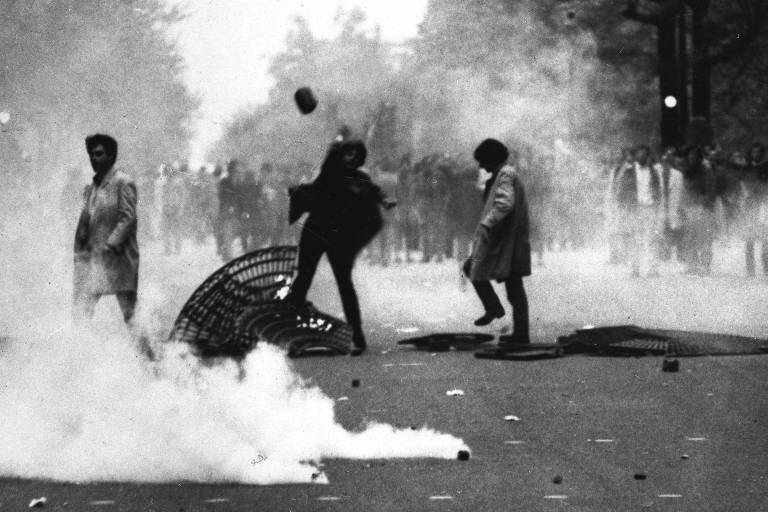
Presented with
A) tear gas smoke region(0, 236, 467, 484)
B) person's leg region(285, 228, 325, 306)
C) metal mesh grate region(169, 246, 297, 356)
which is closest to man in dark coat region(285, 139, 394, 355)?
person's leg region(285, 228, 325, 306)

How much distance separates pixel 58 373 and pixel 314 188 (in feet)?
14.3

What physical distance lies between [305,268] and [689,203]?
1322cm

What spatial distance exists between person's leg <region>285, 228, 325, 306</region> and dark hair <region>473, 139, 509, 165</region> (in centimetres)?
134

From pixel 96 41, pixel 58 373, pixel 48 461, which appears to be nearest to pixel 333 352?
pixel 58 373

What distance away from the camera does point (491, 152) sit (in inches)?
501

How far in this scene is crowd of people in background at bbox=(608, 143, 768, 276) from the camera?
24000 millimetres

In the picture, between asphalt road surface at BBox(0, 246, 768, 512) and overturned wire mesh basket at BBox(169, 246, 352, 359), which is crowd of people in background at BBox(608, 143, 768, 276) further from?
overturned wire mesh basket at BBox(169, 246, 352, 359)

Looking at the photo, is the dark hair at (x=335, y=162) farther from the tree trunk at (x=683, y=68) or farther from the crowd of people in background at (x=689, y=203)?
the tree trunk at (x=683, y=68)

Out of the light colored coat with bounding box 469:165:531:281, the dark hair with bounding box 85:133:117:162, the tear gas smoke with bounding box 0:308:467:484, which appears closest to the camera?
the tear gas smoke with bounding box 0:308:467:484

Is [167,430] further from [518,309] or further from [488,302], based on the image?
[488,302]

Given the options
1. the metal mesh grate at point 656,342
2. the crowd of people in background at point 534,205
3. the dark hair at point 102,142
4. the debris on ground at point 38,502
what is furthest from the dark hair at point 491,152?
the crowd of people in background at point 534,205

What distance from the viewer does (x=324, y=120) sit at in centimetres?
2845

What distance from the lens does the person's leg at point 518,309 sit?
12.6 m

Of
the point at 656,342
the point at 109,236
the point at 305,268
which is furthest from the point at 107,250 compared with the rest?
the point at 656,342
